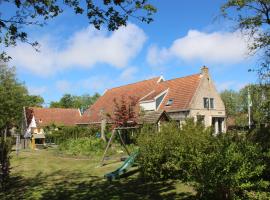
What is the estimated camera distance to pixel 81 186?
14.6m

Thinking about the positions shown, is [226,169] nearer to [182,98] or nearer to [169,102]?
[182,98]

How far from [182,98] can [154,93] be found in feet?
14.9

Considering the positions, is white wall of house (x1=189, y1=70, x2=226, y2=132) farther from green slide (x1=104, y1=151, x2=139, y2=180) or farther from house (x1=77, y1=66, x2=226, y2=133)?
green slide (x1=104, y1=151, x2=139, y2=180)

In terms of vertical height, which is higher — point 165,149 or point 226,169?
point 165,149

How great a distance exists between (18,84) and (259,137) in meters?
46.6

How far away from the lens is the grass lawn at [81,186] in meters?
12.7

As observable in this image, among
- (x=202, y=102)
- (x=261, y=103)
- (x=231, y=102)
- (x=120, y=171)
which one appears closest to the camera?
(x=120, y=171)

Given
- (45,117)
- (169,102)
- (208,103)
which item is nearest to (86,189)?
(169,102)

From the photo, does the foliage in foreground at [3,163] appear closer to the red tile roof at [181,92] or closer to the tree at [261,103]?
the tree at [261,103]

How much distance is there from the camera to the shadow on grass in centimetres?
1258

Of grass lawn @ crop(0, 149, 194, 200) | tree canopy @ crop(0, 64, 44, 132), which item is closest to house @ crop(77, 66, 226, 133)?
tree canopy @ crop(0, 64, 44, 132)

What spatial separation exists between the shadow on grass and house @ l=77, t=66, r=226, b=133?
26.3 m

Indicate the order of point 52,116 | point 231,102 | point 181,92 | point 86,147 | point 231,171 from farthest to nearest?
point 231,102, point 52,116, point 181,92, point 86,147, point 231,171

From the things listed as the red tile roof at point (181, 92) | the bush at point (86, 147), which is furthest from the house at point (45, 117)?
the bush at point (86, 147)
